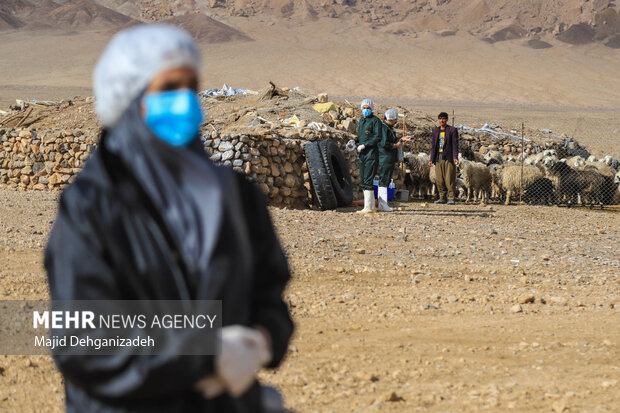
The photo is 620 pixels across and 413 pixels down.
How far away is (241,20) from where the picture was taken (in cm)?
10212

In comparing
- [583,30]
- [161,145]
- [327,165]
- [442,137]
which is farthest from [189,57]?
[583,30]

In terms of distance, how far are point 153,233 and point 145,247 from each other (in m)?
0.03

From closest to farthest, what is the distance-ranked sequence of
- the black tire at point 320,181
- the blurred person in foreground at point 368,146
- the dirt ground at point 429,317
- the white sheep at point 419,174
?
the dirt ground at point 429,317
the blurred person in foreground at point 368,146
the black tire at point 320,181
the white sheep at point 419,174

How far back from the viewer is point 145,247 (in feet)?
5.41

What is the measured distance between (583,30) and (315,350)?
329ft

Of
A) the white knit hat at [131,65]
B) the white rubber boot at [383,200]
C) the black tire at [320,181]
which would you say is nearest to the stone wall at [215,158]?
the black tire at [320,181]

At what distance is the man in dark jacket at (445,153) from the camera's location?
45.9 feet

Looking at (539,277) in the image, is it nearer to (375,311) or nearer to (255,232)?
(375,311)

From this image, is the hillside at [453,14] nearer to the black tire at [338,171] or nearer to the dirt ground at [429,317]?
the black tire at [338,171]

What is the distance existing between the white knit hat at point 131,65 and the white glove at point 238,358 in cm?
52

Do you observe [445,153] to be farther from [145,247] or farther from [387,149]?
[145,247]

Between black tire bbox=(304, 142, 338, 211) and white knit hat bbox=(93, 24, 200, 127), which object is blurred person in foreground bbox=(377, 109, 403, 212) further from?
white knit hat bbox=(93, 24, 200, 127)

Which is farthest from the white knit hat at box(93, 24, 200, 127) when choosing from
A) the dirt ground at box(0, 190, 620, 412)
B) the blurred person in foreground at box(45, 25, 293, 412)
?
the dirt ground at box(0, 190, 620, 412)

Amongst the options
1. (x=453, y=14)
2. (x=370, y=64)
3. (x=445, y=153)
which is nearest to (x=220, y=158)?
(x=445, y=153)
